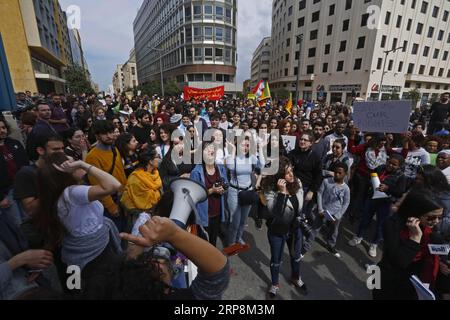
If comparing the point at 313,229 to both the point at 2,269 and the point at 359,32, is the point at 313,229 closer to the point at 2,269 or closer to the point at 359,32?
the point at 2,269

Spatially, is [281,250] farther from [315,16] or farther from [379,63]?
[315,16]

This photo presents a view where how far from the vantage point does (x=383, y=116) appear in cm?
416

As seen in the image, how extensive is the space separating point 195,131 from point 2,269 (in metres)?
4.44

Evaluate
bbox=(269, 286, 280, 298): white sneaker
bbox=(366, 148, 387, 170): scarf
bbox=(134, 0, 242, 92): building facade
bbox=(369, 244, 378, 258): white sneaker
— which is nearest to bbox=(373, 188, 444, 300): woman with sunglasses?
bbox=(269, 286, 280, 298): white sneaker

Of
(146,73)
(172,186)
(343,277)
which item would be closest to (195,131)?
(172,186)

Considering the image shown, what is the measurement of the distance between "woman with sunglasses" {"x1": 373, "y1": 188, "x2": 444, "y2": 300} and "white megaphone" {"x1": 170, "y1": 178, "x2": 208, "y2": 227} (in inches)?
65.9

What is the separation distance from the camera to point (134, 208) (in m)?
2.58

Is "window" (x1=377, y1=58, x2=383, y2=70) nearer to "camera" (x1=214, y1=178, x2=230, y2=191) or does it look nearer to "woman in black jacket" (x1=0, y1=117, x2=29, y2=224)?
"camera" (x1=214, y1=178, x2=230, y2=191)

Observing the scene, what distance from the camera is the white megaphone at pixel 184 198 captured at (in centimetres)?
156

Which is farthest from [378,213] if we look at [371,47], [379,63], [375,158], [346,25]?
[346,25]

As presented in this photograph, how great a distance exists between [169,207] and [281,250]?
1.71 m

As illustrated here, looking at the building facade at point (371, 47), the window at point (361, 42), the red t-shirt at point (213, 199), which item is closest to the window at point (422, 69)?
the building facade at point (371, 47)

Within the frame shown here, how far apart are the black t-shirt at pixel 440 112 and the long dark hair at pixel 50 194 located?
982cm

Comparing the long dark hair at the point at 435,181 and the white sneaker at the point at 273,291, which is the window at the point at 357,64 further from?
the white sneaker at the point at 273,291
